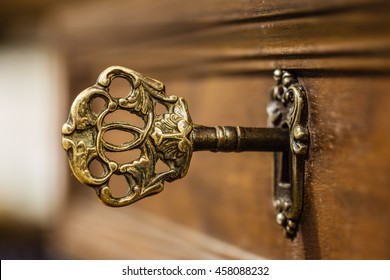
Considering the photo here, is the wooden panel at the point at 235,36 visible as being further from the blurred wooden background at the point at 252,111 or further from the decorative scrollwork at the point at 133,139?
the decorative scrollwork at the point at 133,139

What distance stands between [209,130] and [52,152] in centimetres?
106

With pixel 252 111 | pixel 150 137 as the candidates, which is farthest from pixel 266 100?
pixel 150 137

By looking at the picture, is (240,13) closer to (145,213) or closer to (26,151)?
(145,213)

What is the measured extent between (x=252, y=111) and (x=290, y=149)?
124 millimetres

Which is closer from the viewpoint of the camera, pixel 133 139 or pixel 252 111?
pixel 133 139

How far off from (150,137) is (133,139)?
11 mm

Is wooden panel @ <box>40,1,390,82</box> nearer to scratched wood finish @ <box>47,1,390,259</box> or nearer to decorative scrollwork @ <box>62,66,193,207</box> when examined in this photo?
scratched wood finish @ <box>47,1,390,259</box>

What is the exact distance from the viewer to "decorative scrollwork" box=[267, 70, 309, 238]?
439 mm

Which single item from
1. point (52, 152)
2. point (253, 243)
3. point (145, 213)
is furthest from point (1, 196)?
point (253, 243)

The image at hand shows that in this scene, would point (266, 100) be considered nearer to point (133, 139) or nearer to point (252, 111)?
point (252, 111)

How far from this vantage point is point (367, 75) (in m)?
0.37

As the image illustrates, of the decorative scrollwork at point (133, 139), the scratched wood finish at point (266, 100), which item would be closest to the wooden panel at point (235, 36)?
the scratched wood finish at point (266, 100)

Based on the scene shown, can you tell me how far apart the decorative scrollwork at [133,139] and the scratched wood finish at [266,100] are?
10 centimetres

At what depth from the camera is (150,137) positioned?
410 mm
